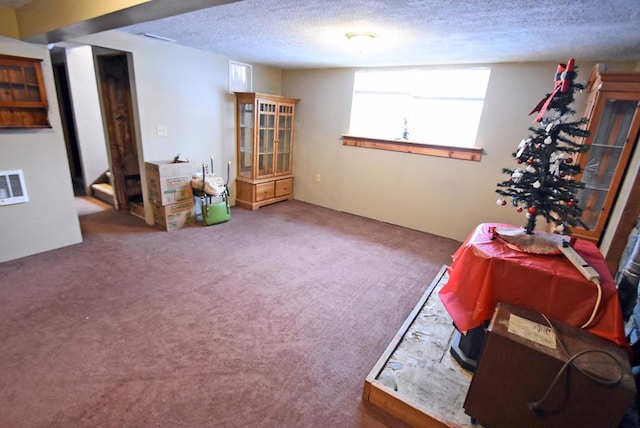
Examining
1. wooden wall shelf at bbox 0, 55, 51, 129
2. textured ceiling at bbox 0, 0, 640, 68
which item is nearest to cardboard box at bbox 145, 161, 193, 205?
wooden wall shelf at bbox 0, 55, 51, 129

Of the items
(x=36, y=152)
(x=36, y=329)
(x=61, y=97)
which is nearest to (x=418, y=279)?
(x=36, y=329)

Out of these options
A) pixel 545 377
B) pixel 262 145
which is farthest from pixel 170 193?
pixel 545 377

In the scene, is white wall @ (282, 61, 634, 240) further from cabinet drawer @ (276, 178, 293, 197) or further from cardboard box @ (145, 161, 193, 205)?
cardboard box @ (145, 161, 193, 205)

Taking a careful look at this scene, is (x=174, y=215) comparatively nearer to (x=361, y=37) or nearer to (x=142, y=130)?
(x=142, y=130)

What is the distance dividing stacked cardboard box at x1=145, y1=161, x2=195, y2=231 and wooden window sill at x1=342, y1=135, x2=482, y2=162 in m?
2.38

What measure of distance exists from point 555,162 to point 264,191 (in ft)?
12.7

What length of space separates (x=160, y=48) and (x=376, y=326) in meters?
3.81

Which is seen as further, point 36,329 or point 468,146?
point 468,146

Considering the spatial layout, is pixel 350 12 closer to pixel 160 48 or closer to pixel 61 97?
pixel 160 48

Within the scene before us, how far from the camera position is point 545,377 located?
1206 mm

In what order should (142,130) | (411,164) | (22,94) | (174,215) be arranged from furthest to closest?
(411,164) → (174,215) → (142,130) → (22,94)

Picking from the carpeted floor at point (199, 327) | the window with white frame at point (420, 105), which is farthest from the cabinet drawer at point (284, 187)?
the carpeted floor at point (199, 327)

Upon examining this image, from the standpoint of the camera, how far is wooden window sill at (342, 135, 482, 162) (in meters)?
3.65

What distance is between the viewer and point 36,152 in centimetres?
273
